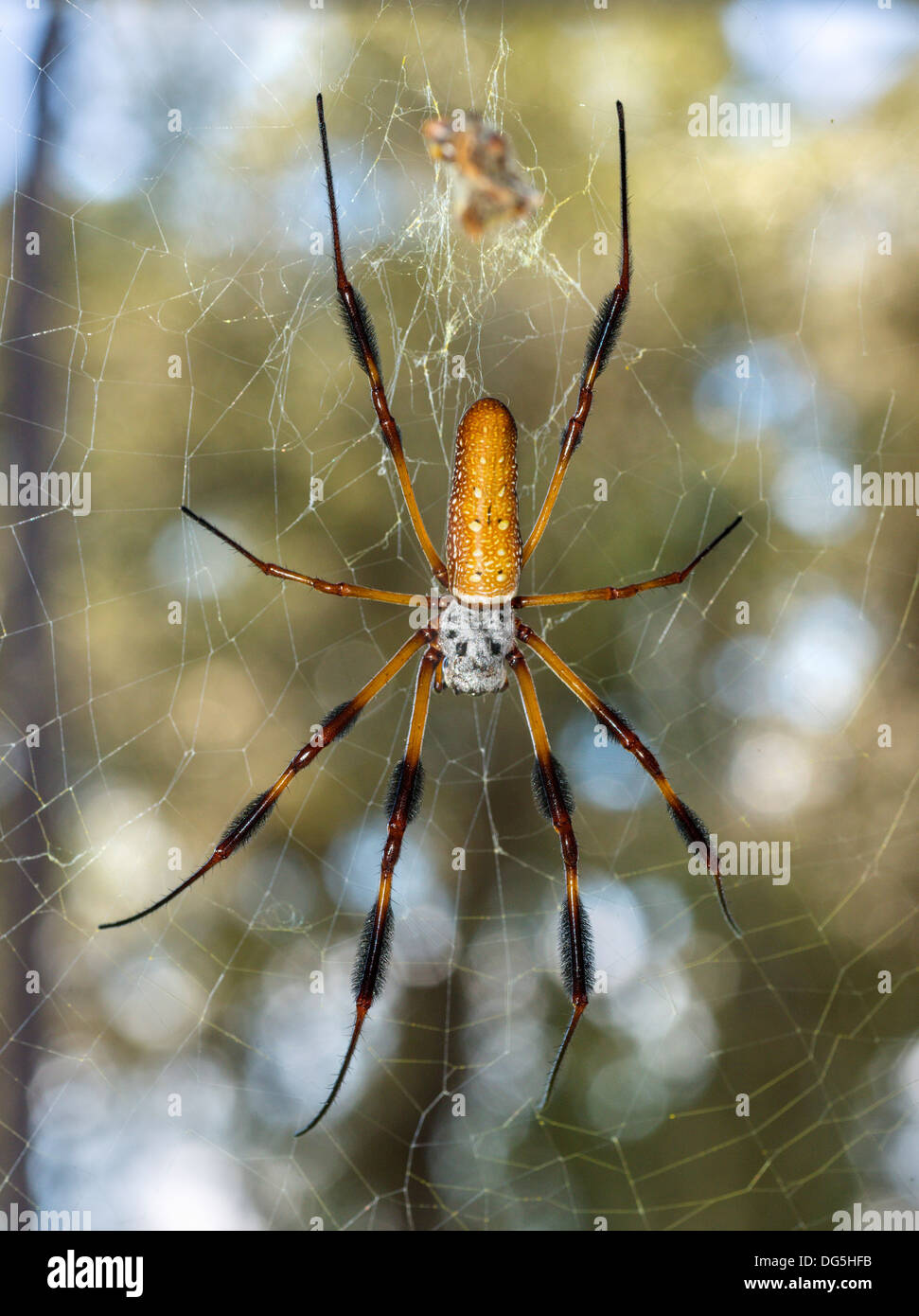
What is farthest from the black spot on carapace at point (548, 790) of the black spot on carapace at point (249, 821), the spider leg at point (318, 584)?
the black spot on carapace at point (249, 821)

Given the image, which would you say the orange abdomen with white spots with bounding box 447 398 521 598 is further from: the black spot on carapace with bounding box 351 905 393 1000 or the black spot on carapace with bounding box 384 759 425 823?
the black spot on carapace with bounding box 351 905 393 1000

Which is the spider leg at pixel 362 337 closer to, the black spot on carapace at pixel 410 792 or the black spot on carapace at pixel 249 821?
the black spot on carapace at pixel 410 792

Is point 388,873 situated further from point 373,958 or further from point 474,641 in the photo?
point 474,641

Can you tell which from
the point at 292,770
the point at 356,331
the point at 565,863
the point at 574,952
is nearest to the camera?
the point at 356,331

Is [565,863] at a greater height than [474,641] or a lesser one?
lesser

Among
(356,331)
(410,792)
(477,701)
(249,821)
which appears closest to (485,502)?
(356,331)

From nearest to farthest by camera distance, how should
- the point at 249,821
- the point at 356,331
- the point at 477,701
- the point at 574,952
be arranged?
the point at 356,331, the point at 249,821, the point at 574,952, the point at 477,701

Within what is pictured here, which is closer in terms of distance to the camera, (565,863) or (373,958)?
(373,958)

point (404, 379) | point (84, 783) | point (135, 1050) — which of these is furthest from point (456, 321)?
point (135, 1050)
